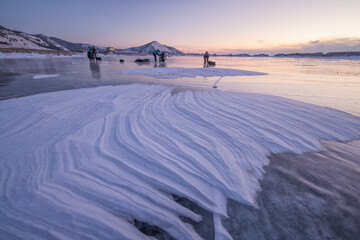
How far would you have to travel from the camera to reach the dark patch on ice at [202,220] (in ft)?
3.36

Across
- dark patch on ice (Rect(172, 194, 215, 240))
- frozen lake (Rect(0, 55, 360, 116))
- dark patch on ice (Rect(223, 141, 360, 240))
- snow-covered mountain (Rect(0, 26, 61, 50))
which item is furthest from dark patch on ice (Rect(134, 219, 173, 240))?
snow-covered mountain (Rect(0, 26, 61, 50))

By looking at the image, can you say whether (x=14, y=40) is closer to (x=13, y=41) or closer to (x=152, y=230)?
(x=13, y=41)

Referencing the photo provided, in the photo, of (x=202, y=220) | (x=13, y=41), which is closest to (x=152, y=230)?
(x=202, y=220)

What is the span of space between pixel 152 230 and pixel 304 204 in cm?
116

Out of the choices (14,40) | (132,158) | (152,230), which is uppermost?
(14,40)

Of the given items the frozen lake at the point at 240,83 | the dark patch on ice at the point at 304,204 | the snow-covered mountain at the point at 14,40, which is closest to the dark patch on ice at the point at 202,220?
the dark patch on ice at the point at 304,204

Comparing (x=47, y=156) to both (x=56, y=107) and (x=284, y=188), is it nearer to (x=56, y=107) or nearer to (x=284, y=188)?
(x=56, y=107)

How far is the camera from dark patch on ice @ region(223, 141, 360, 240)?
1033 mm

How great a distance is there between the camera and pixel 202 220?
110 centimetres

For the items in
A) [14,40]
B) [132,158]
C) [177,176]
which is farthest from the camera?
[14,40]

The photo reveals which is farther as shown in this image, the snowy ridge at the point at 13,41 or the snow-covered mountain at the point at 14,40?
the snow-covered mountain at the point at 14,40

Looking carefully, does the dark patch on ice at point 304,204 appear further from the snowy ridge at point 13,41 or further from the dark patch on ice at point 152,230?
the snowy ridge at point 13,41

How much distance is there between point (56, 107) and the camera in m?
3.00

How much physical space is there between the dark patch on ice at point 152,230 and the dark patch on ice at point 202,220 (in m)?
0.16
